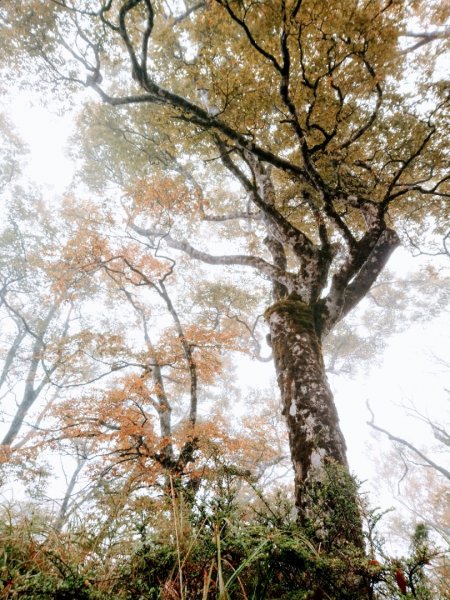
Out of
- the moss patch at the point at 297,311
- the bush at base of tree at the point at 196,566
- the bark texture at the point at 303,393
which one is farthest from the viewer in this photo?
the moss patch at the point at 297,311

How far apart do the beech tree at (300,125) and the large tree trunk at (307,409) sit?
18 millimetres

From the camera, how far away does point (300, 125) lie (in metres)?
5.30

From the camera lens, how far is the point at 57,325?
41.6 feet

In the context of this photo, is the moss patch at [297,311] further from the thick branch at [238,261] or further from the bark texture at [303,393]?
the thick branch at [238,261]

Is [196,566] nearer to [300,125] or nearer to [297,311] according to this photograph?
[297,311]

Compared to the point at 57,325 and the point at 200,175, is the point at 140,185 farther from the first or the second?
the point at 57,325

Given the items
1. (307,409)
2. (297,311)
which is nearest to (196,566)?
(307,409)

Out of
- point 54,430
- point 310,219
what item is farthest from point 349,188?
point 54,430

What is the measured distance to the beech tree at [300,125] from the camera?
4.19 metres

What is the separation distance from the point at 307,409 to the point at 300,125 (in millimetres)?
4834

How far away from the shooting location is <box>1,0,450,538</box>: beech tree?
165 inches

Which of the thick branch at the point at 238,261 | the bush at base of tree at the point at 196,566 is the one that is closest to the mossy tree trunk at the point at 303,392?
the thick branch at the point at 238,261

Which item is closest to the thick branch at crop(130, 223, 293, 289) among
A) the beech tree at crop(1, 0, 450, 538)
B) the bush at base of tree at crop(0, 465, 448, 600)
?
the beech tree at crop(1, 0, 450, 538)

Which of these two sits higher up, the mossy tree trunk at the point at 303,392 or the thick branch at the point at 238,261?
the thick branch at the point at 238,261
